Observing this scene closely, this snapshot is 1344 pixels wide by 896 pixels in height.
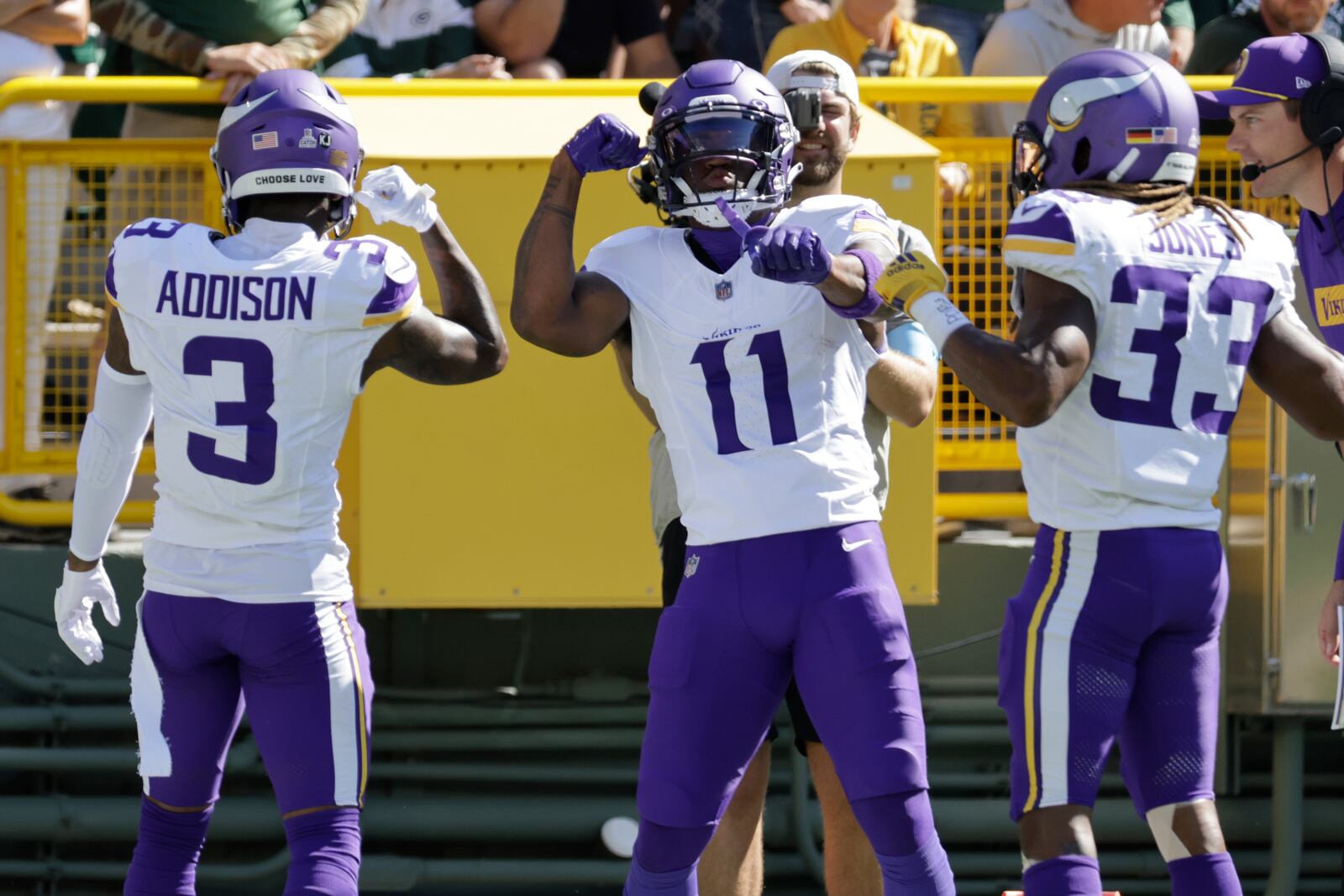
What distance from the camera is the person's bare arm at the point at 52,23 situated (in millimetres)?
5707

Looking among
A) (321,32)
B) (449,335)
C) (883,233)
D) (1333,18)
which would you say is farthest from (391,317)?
(1333,18)

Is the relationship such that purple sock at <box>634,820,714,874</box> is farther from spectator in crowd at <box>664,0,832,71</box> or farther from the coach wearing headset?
spectator in crowd at <box>664,0,832,71</box>

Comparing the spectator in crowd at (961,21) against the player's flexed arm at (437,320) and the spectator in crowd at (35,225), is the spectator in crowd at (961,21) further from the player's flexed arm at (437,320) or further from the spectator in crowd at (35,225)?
the player's flexed arm at (437,320)

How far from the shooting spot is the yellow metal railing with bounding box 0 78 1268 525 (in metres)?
5.38

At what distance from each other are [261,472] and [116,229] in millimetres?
2094

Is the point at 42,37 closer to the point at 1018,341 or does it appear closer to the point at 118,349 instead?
the point at 118,349

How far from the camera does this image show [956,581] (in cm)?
562

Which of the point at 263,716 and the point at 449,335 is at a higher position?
the point at 449,335

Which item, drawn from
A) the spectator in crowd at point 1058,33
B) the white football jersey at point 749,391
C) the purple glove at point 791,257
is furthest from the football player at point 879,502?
the spectator in crowd at point 1058,33

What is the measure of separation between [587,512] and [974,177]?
5.17ft

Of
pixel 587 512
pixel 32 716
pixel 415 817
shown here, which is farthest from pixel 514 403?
pixel 32 716

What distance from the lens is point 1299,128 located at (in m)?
4.30

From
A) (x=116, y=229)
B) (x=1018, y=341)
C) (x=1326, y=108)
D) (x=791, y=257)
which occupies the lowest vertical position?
(x=116, y=229)

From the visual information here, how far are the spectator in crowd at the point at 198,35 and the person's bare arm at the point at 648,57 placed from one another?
3.24 feet
